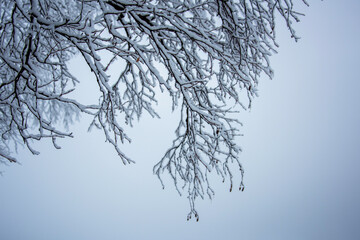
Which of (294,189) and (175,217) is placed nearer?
(175,217)

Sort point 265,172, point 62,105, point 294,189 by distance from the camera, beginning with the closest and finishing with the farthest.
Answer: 1. point 62,105
2. point 265,172
3. point 294,189

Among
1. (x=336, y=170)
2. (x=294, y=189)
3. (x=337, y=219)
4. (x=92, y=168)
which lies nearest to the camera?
(x=92, y=168)

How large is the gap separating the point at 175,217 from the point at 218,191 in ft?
77.4

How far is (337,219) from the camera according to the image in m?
130

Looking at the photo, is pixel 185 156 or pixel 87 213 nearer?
pixel 185 156

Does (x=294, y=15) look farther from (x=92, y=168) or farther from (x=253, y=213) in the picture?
(x=253, y=213)

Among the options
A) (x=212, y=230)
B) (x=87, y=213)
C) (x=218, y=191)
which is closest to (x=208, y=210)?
(x=218, y=191)

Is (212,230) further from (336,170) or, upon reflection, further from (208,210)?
(336,170)

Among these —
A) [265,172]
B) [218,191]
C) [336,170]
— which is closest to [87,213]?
[218,191]

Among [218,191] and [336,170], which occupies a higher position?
[336,170]

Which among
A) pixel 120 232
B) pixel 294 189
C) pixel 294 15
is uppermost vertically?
pixel 294 189

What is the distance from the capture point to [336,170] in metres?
178

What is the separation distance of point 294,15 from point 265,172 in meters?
151

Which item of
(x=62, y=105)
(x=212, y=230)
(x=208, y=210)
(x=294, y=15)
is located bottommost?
(x=294, y=15)
